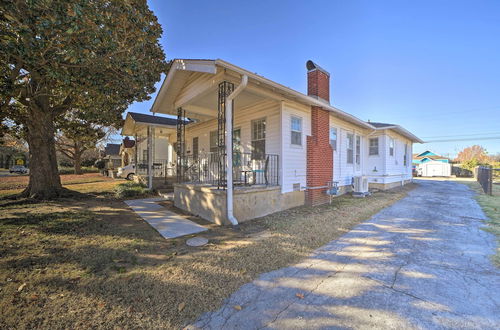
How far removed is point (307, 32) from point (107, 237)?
1242 cm

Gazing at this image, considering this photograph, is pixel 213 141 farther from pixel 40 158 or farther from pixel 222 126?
pixel 40 158

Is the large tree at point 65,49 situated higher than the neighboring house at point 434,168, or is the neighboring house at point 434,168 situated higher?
the large tree at point 65,49

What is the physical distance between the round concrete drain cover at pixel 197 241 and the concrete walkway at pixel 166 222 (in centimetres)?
46

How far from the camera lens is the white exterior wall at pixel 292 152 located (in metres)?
6.61

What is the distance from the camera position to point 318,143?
7.59 meters

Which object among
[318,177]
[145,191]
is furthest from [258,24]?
[145,191]

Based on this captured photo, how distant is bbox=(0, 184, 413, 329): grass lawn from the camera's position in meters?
2.14

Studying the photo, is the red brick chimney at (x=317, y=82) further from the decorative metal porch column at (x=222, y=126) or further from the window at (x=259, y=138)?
the decorative metal porch column at (x=222, y=126)

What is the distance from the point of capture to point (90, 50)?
4.55 meters

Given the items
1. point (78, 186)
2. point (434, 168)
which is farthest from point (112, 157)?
point (434, 168)

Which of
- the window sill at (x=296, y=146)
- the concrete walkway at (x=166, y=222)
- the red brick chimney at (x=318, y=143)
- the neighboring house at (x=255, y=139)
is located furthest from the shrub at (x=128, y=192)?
the red brick chimney at (x=318, y=143)

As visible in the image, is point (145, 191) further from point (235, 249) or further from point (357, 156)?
point (357, 156)

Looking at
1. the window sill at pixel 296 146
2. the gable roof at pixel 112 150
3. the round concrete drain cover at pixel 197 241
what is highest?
the gable roof at pixel 112 150

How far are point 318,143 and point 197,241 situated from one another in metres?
5.39
